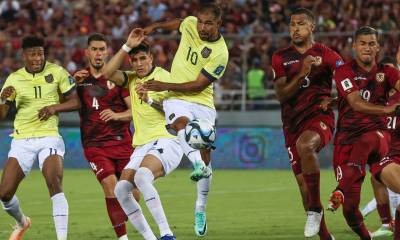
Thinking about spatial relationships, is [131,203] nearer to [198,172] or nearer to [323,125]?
[198,172]

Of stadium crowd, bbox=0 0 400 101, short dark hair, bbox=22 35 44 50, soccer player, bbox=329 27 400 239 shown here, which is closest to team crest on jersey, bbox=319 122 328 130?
soccer player, bbox=329 27 400 239

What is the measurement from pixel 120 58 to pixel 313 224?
286 cm

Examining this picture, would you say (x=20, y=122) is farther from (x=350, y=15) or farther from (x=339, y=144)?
(x=350, y=15)

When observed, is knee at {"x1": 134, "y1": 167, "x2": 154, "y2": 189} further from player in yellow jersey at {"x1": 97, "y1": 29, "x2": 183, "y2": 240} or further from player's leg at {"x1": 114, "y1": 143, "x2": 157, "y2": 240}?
player's leg at {"x1": 114, "y1": 143, "x2": 157, "y2": 240}

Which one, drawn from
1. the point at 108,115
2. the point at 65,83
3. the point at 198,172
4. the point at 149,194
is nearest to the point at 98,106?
the point at 108,115

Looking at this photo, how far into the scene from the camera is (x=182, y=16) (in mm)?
28562

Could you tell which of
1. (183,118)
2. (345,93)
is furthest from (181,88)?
(345,93)

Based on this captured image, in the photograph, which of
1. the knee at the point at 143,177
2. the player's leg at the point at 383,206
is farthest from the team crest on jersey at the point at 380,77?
the knee at the point at 143,177

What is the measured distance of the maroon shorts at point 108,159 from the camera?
12375 mm

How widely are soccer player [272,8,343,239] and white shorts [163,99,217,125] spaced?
88 centimetres

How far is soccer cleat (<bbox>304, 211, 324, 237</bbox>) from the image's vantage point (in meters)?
11.3

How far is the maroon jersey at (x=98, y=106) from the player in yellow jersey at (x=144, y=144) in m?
0.60

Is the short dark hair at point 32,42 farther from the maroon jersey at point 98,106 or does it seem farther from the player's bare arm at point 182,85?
the player's bare arm at point 182,85

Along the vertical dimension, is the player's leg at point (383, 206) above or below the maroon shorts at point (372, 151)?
below
